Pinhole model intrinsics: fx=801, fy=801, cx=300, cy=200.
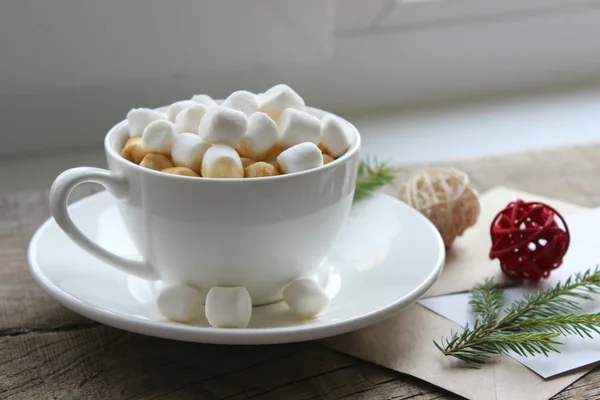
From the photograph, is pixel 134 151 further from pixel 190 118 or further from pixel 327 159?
pixel 327 159

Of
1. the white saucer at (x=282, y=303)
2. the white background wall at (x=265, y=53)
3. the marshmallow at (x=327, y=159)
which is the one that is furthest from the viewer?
the white background wall at (x=265, y=53)

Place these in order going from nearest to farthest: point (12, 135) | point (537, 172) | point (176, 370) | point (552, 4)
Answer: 1. point (176, 370)
2. point (537, 172)
3. point (12, 135)
4. point (552, 4)

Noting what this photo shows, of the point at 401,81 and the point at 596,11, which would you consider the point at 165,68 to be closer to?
the point at 401,81

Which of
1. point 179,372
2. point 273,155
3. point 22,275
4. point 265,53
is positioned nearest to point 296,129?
point 273,155

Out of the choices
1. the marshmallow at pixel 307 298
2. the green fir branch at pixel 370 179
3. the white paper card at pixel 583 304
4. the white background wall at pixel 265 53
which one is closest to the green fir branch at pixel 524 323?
the white paper card at pixel 583 304

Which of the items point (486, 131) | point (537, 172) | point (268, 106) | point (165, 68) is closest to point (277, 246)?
point (268, 106)

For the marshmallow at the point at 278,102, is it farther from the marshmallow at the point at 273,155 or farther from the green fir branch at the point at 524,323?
the green fir branch at the point at 524,323
